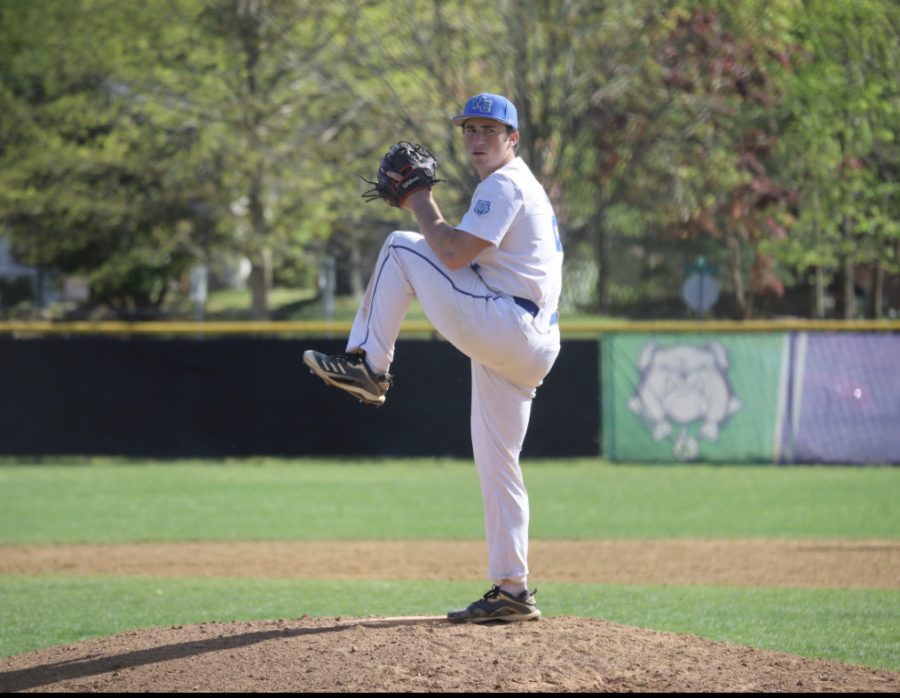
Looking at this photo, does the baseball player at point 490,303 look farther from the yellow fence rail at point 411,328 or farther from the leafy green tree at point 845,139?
the leafy green tree at point 845,139

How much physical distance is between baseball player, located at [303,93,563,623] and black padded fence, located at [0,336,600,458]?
11.6 metres

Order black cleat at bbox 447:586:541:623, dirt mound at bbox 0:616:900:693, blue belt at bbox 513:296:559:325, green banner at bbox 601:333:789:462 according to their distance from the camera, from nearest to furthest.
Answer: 1. dirt mound at bbox 0:616:900:693
2. blue belt at bbox 513:296:559:325
3. black cleat at bbox 447:586:541:623
4. green banner at bbox 601:333:789:462

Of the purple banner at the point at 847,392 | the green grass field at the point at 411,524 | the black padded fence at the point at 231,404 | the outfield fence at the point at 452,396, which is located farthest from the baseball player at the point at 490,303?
the purple banner at the point at 847,392

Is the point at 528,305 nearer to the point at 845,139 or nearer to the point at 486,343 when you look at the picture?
the point at 486,343

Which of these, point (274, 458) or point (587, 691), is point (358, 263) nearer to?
point (274, 458)

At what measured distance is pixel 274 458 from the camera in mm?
17781

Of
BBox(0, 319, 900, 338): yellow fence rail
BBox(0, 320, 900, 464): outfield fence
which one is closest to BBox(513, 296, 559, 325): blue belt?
BBox(0, 319, 900, 338): yellow fence rail

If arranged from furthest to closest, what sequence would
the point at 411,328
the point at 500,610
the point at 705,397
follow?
the point at 411,328 → the point at 705,397 → the point at 500,610

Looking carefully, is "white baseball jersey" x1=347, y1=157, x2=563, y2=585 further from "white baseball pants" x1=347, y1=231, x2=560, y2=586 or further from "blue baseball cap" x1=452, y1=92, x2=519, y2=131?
"blue baseball cap" x1=452, y1=92, x2=519, y2=131

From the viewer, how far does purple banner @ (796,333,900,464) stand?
16.6m

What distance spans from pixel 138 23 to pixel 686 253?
39.1 ft

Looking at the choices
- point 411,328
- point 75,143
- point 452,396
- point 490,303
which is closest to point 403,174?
point 490,303

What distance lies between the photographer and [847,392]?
1666 cm

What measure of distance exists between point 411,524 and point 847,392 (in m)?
7.06
